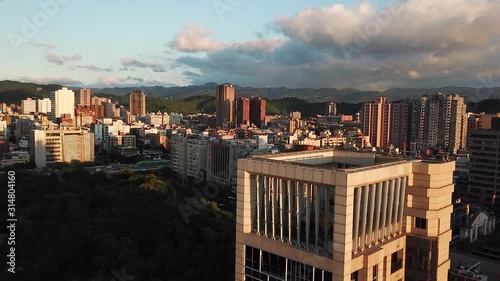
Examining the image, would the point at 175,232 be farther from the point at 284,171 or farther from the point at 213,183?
the point at 213,183

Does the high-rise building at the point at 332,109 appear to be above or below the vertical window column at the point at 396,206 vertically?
above

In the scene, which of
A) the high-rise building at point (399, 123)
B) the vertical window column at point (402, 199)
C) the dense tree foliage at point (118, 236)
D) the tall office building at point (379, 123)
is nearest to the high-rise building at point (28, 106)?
the tall office building at point (379, 123)

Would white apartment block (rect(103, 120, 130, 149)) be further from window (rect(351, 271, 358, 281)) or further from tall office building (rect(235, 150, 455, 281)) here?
window (rect(351, 271, 358, 281))

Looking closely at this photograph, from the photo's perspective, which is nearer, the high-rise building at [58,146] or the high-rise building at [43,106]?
the high-rise building at [58,146]

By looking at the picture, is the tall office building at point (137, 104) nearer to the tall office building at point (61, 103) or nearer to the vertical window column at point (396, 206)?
the tall office building at point (61, 103)

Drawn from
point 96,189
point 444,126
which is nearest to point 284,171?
point 96,189

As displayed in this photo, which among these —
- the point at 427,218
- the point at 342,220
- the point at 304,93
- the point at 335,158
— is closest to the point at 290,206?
the point at 342,220
